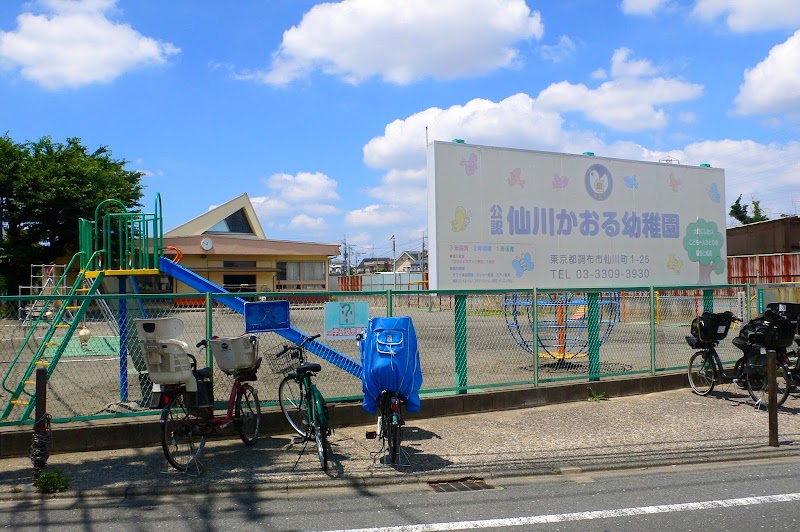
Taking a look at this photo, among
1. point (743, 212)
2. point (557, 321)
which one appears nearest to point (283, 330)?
point (557, 321)

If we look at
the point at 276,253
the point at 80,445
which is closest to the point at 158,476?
the point at 80,445

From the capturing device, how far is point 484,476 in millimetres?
6551

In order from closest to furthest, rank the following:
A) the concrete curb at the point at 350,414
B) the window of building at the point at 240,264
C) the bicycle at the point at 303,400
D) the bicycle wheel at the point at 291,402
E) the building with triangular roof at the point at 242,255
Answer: the bicycle at the point at 303,400, the concrete curb at the point at 350,414, the bicycle wheel at the point at 291,402, the building with triangular roof at the point at 242,255, the window of building at the point at 240,264

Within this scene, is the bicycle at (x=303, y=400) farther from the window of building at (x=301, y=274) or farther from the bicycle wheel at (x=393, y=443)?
the window of building at (x=301, y=274)

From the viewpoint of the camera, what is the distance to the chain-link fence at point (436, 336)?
27.9 feet

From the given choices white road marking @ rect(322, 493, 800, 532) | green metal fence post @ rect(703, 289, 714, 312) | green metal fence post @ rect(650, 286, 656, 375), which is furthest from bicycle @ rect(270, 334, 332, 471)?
green metal fence post @ rect(703, 289, 714, 312)

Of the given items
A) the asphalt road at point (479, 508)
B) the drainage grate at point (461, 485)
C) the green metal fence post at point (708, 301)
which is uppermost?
the green metal fence post at point (708, 301)

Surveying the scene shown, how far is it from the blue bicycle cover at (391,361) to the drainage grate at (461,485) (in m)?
1.06

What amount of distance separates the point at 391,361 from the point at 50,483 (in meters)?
3.36

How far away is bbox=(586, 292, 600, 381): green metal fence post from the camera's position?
1037 cm

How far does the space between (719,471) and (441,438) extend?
2.98m

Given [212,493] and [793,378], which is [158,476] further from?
[793,378]

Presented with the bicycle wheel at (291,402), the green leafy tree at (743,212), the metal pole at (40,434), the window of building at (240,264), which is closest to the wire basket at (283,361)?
the bicycle wheel at (291,402)

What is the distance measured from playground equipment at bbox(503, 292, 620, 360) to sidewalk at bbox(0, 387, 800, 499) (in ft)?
4.41
